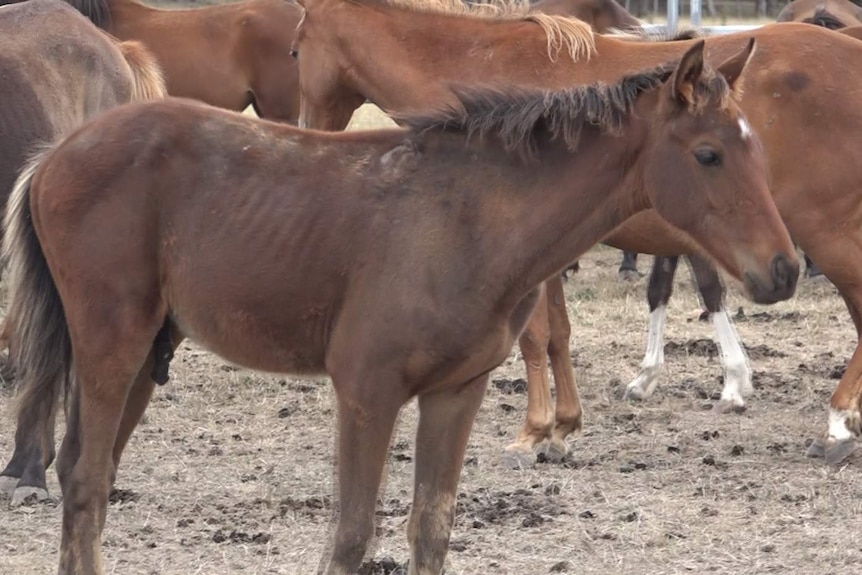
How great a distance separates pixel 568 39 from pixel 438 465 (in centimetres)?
271

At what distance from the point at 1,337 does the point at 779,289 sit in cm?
434

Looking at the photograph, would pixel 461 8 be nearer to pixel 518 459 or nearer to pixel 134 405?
pixel 518 459

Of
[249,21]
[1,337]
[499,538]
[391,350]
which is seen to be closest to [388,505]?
[499,538]

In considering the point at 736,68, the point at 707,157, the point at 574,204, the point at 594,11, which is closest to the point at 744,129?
the point at 707,157

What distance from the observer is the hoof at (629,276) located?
10125 millimetres

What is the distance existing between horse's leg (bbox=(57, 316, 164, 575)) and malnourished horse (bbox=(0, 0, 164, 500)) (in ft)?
4.51

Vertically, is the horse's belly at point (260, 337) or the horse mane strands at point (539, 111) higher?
the horse mane strands at point (539, 111)

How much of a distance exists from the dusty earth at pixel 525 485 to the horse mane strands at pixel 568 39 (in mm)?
1743

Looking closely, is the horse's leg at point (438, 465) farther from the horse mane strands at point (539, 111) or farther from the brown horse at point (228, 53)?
the brown horse at point (228, 53)

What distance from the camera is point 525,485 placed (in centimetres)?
549

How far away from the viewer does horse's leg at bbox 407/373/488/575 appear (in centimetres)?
405

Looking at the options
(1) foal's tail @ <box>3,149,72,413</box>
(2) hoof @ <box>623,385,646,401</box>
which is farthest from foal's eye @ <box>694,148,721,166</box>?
(2) hoof @ <box>623,385,646,401</box>

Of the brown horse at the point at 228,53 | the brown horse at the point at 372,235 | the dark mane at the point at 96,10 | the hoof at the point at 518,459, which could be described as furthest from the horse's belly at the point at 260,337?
the dark mane at the point at 96,10

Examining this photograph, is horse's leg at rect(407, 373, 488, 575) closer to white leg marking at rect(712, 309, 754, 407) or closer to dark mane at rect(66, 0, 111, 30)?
white leg marking at rect(712, 309, 754, 407)
